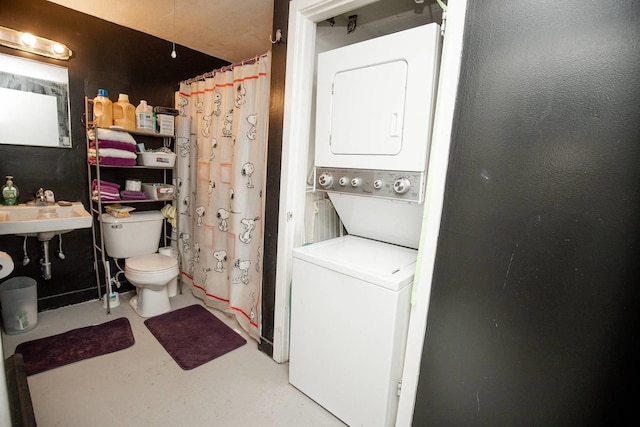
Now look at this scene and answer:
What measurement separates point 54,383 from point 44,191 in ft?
4.48

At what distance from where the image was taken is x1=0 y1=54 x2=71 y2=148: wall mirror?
1.98 m

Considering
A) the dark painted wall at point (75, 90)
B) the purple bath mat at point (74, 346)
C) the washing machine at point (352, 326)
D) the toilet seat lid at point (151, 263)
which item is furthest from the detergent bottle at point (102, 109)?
the washing machine at point (352, 326)

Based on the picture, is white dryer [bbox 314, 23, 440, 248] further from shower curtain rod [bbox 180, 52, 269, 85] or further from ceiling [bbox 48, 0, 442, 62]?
shower curtain rod [bbox 180, 52, 269, 85]

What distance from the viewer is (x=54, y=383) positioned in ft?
5.26

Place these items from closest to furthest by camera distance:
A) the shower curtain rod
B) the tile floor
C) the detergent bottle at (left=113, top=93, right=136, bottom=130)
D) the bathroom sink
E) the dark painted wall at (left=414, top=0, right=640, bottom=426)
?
the dark painted wall at (left=414, top=0, right=640, bottom=426) → the tile floor → the bathroom sink → the shower curtain rod → the detergent bottle at (left=113, top=93, right=136, bottom=130)

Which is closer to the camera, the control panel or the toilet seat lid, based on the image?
the control panel

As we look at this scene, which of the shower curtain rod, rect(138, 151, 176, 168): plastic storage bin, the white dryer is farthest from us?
rect(138, 151, 176, 168): plastic storage bin

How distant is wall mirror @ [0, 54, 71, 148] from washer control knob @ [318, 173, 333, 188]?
6.91 ft

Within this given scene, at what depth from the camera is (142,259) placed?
7.74ft

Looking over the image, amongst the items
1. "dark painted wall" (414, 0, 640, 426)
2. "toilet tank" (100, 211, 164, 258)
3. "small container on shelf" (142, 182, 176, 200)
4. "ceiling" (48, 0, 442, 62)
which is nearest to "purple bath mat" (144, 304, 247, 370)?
"toilet tank" (100, 211, 164, 258)

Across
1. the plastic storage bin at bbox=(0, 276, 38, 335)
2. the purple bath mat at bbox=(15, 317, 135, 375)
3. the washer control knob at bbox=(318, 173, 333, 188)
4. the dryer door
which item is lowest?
the purple bath mat at bbox=(15, 317, 135, 375)

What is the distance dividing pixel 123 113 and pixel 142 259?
47.0 inches

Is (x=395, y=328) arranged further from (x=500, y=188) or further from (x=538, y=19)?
(x=538, y=19)

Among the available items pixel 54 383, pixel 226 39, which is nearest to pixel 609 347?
pixel 54 383
